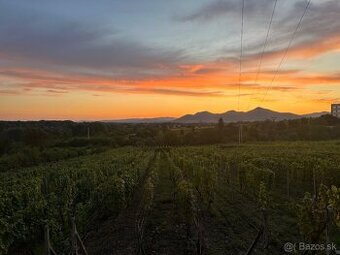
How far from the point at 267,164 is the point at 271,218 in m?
11.6

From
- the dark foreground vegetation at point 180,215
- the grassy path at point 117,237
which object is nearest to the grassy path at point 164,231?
the dark foreground vegetation at point 180,215

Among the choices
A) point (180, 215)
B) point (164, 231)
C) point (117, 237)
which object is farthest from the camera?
point (180, 215)

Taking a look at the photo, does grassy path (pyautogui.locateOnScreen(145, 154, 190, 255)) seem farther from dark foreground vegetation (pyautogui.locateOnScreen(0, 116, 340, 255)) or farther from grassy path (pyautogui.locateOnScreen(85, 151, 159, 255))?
grassy path (pyautogui.locateOnScreen(85, 151, 159, 255))

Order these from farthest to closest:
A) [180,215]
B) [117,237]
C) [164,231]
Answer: [180,215], [164,231], [117,237]

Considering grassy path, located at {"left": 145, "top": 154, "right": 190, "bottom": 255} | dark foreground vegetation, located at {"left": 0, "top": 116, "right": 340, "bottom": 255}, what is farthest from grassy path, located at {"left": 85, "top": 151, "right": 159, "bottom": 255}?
grassy path, located at {"left": 145, "top": 154, "right": 190, "bottom": 255}

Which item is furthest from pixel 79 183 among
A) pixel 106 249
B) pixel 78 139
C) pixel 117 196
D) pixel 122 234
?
pixel 78 139

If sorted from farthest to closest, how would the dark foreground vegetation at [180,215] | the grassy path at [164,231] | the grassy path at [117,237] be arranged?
the grassy path at [117,237]
the grassy path at [164,231]
the dark foreground vegetation at [180,215]

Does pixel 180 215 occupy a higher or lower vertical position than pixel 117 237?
higher

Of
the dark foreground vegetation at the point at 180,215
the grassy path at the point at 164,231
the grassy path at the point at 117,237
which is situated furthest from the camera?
the grassy path at the point at 117,237

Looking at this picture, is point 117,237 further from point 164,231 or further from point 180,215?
point 180,215

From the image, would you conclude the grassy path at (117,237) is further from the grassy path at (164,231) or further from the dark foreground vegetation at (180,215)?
the grassy path at (164,231)

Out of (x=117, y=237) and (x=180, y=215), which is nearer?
(x=117, y=237)

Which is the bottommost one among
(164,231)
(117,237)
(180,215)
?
(117,237)

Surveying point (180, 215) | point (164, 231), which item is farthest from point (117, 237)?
point (180, 215)
